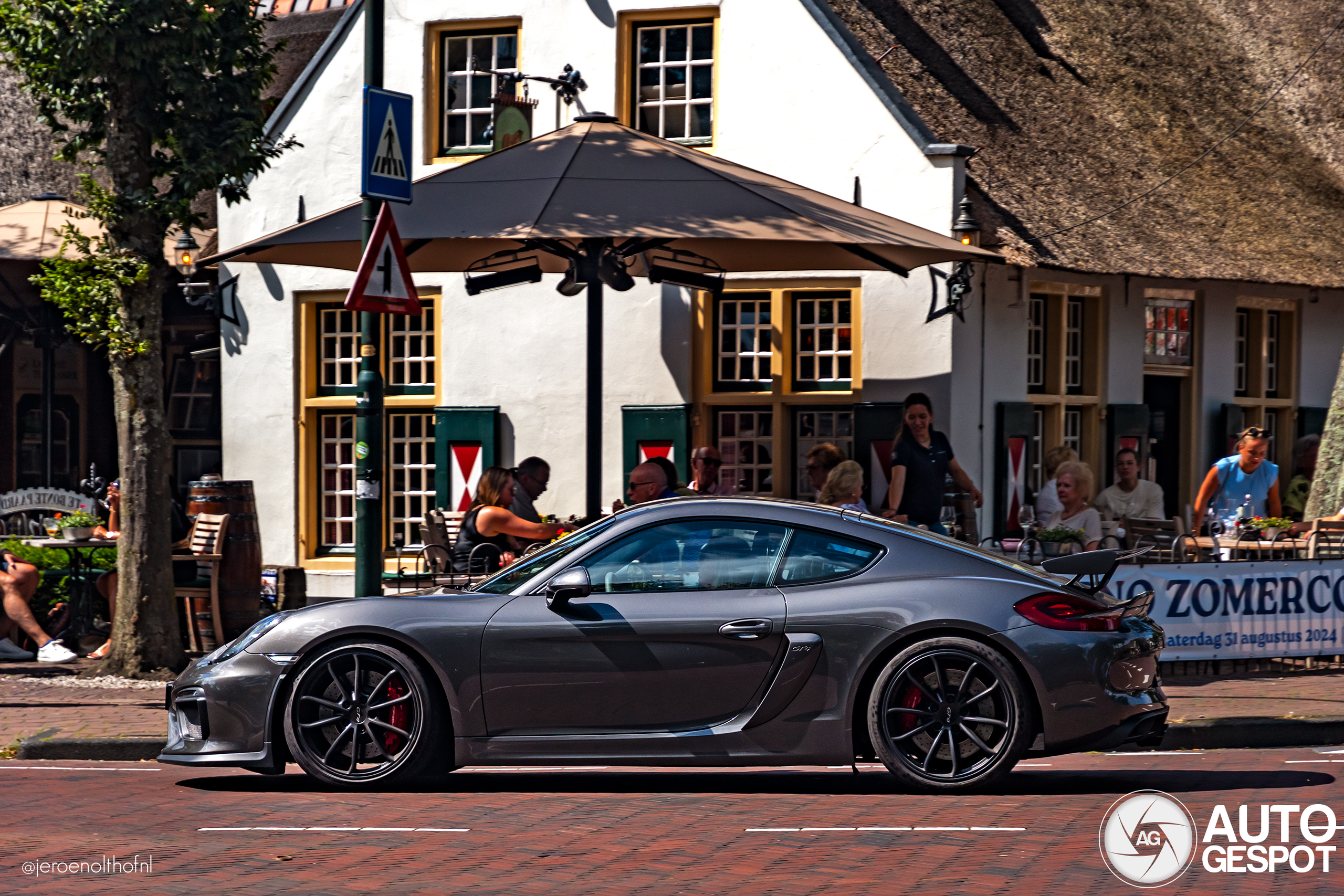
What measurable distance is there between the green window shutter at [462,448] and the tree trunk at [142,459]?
483cm

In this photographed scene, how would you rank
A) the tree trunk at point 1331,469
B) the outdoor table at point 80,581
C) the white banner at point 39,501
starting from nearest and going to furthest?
the outdoor table at point 80,581
the tree trunk at point 1331,469
the white banner at point 39,501

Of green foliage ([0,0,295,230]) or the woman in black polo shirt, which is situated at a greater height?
green foliage ([0,0,295,230])

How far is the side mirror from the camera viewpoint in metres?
7.66

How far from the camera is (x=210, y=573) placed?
44.6ft

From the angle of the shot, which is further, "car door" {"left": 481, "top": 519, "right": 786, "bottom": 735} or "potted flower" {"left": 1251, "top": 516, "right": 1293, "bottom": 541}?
"potted flower" {"left": 1251, "top": 516, "right": 1293, "bottom": 541}

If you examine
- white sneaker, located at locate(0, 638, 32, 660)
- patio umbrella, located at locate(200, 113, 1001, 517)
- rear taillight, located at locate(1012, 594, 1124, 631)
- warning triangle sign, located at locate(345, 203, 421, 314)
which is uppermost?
patio umbrella, located at locate(200, 113, 1001, 517)

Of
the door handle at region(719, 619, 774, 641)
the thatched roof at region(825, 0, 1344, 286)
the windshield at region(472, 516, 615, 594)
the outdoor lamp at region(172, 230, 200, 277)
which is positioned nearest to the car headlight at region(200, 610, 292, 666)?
the windshield at region(472, 516, 615, 594)

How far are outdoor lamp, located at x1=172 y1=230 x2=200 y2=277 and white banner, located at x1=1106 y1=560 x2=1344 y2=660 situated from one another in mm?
10165

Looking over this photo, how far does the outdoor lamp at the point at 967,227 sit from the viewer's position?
14625mm

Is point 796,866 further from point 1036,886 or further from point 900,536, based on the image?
point 900,536

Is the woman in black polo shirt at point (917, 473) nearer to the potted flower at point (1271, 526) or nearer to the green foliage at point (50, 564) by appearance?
the potted flower at point (1271, 526)

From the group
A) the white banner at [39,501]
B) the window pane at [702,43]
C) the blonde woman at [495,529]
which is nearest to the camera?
the blonde woman at [495,529]

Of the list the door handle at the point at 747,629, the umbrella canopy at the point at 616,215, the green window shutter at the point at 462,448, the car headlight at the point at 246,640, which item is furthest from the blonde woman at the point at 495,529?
the door handle at the point at 747,629

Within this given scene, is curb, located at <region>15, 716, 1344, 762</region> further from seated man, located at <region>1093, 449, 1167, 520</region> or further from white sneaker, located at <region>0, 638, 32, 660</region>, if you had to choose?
seated man, located at <region>1093, 449, 1167, 520</region>
